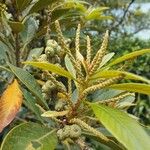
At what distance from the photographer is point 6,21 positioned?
1742mm

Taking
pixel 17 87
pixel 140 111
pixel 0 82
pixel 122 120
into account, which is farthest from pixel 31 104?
pixel 140 111

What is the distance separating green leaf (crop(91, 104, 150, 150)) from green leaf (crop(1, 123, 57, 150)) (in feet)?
0.48

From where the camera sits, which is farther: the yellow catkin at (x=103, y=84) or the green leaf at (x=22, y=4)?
the green leaf at (x=22, y=4)

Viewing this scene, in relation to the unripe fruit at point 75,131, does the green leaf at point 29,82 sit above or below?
above

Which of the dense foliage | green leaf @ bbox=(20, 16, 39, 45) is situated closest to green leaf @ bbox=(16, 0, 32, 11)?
the dense foliage

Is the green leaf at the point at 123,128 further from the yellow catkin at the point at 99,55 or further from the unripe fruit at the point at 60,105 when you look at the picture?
the unripe fruit at the point at 60,105

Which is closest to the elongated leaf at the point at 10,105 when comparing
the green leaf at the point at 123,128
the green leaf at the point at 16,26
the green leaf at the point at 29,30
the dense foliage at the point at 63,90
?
the dense foliage at the point at 63,90

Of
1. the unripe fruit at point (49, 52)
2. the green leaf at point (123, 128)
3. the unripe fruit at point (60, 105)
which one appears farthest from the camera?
the unripe fruit at point (49, 52)

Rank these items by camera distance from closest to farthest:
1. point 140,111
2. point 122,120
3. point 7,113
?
1. point 122,120
2. point 7,113
3. point 140,111

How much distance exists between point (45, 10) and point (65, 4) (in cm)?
10

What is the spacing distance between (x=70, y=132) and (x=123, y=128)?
19 centimetres

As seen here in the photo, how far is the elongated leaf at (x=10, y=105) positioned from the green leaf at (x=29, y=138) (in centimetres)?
5

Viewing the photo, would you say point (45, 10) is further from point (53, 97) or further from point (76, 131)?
point (76, 131)

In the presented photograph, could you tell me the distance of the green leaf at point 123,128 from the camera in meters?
1.10
